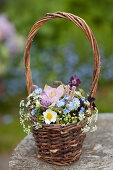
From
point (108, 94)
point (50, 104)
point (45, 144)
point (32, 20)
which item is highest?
point (32, 20)

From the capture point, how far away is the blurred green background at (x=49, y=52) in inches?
146

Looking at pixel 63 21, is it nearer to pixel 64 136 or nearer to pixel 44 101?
pixel 44 101

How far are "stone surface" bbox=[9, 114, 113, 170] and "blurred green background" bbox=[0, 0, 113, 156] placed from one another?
4.90ft

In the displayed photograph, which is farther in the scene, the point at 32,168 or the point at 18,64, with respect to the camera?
the point at 18,64

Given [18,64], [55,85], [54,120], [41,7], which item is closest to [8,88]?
[18,64]

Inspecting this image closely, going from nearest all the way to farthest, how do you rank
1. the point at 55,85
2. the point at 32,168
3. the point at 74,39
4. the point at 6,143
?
1. the point at 32,168
2. the point at 55,85
3. the point at 6,143
4. the point at 74,39

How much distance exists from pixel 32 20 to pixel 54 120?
128 inches

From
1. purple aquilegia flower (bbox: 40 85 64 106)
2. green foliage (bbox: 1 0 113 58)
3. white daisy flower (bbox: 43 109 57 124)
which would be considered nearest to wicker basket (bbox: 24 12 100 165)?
white daisy flower (bbox: 43 109 57 124)

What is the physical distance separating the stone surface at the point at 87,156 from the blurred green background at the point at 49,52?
1493 millimetres

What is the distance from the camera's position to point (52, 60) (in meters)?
4.21

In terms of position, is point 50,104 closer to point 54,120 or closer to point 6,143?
point 54,120

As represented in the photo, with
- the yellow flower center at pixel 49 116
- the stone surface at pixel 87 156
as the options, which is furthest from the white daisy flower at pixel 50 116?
the stone surface at pixel 87 156

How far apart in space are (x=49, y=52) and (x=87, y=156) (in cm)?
277

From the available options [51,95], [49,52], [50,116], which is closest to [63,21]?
[49,52]
